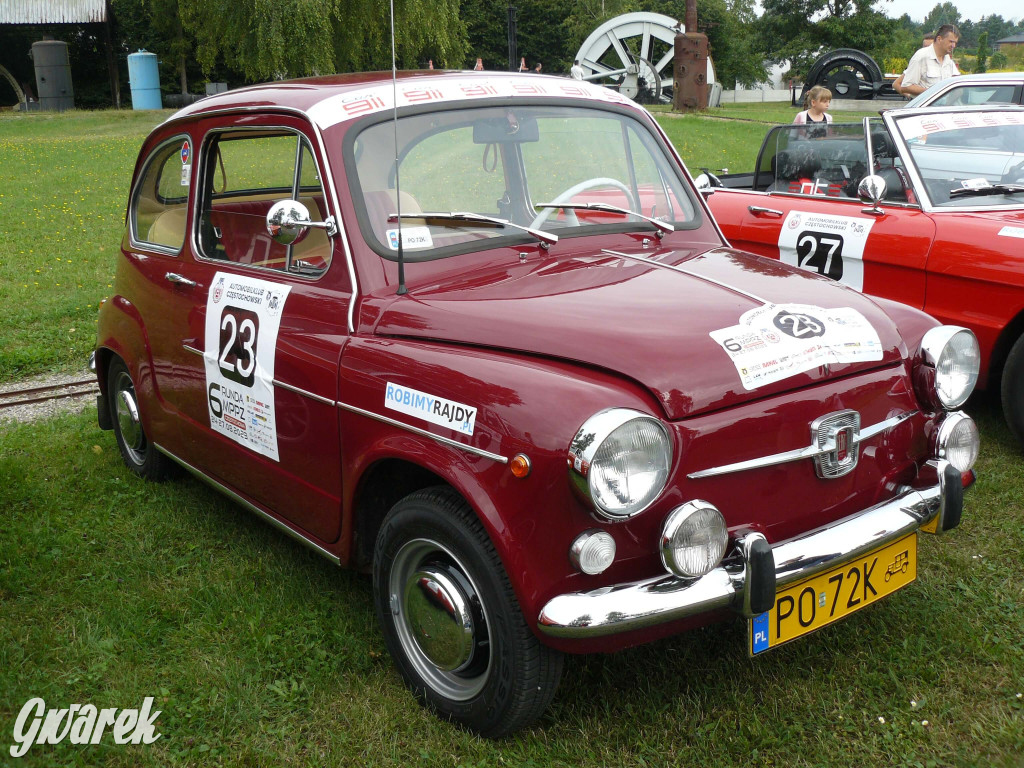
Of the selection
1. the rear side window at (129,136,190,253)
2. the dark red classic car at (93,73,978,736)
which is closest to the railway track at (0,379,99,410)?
the rear side window at (129,136,190,253)

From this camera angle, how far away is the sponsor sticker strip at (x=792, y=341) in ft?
8.21

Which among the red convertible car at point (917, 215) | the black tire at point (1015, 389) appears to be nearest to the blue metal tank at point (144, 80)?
the red convertible car at point (917, 215)

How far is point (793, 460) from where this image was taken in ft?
8.28

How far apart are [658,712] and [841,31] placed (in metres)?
56.3

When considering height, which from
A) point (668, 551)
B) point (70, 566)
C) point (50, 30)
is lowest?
point (70, 566)

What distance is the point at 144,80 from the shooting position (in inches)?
1258

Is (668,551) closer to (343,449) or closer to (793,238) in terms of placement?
(343,449)

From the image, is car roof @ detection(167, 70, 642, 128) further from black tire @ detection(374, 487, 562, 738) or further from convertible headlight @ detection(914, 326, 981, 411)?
convertible headlight @ detection(914, 326, 981, 411)

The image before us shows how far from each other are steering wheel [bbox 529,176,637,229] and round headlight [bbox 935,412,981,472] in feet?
4.54

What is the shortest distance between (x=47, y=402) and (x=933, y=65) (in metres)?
8.87

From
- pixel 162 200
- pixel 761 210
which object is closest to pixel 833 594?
pixel 162 200

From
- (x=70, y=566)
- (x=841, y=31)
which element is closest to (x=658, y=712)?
(x=70, y=566)

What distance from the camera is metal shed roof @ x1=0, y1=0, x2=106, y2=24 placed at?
3447 centimetres

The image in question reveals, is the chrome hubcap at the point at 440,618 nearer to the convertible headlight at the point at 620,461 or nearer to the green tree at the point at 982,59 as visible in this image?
the convertible headlight at the point at 620,461
